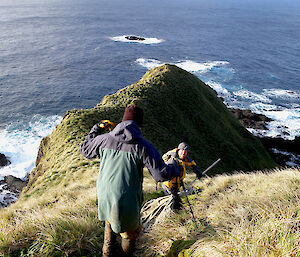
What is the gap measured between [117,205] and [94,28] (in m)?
135

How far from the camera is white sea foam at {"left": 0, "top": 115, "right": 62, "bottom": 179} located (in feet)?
108

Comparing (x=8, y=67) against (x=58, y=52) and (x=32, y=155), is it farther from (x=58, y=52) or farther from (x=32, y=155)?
(x=32, y=155)

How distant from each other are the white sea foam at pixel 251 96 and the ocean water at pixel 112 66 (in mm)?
278

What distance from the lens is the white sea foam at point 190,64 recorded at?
74363mm

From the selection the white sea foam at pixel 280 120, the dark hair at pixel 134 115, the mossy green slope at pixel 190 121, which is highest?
the dark hair at pixel 134 115

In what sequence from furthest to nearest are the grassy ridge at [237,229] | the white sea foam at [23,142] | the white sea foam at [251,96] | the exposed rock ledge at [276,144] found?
1. the white sea foam at [251,96]
2. the exposed rock ledge at [276,144]
3. the white sea foam at [23,142]
4. the grassy ridge at [237,229]

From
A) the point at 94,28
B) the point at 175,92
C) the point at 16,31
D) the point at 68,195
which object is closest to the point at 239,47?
the point at 94,28

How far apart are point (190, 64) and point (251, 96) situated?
26.8m

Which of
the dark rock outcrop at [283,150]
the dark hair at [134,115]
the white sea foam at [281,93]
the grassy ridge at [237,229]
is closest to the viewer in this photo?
the grassy ridge at [237,229]

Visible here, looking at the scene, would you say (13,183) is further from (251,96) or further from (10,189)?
(251,96)

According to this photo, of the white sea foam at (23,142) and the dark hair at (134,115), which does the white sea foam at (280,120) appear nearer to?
the white sea foam at (23,142)

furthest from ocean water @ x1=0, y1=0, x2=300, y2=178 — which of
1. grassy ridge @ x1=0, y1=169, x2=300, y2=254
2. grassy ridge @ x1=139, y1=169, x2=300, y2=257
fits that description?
grassy ridge @ x1=139, y1=169, x2=300, y2=257

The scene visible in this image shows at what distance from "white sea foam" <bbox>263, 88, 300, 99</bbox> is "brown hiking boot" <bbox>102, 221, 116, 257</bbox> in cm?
6611

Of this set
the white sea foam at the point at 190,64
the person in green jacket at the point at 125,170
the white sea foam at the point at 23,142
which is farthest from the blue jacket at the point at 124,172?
the white sea foam at the point at 190,64
